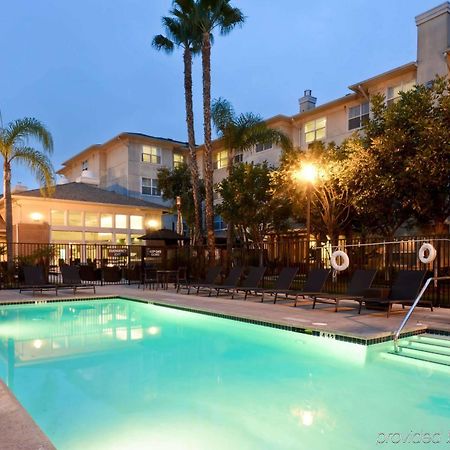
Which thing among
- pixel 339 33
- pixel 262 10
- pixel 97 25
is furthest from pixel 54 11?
pixel 339 33

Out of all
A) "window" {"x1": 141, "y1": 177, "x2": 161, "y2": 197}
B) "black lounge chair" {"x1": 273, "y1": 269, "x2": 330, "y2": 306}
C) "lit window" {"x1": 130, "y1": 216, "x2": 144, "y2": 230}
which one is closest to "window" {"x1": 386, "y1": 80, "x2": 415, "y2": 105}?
"black lounge chair" {"x1": 273, "y1": 269, "x2": 330, "y2": 306}

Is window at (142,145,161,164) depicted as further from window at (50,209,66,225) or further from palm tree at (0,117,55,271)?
palm tree at (0,117,55,271)

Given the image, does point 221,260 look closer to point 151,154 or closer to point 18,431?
point 18,431

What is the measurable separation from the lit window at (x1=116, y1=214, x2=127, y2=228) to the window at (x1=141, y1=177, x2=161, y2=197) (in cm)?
515

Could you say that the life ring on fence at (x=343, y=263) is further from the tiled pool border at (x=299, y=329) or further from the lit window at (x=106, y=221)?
the lit window at (x=106, y=221)

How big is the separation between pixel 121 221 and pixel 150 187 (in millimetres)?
5812

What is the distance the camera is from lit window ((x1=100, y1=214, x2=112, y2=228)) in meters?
26.9

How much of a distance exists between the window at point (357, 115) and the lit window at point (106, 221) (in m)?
14.8

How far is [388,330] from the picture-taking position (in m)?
7.57

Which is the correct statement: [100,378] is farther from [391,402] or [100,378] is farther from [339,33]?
[339,33]

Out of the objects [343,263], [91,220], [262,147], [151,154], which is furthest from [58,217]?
[343,263]

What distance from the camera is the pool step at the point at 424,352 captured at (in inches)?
254

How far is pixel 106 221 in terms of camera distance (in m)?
27.2

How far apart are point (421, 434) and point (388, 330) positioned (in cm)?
326
